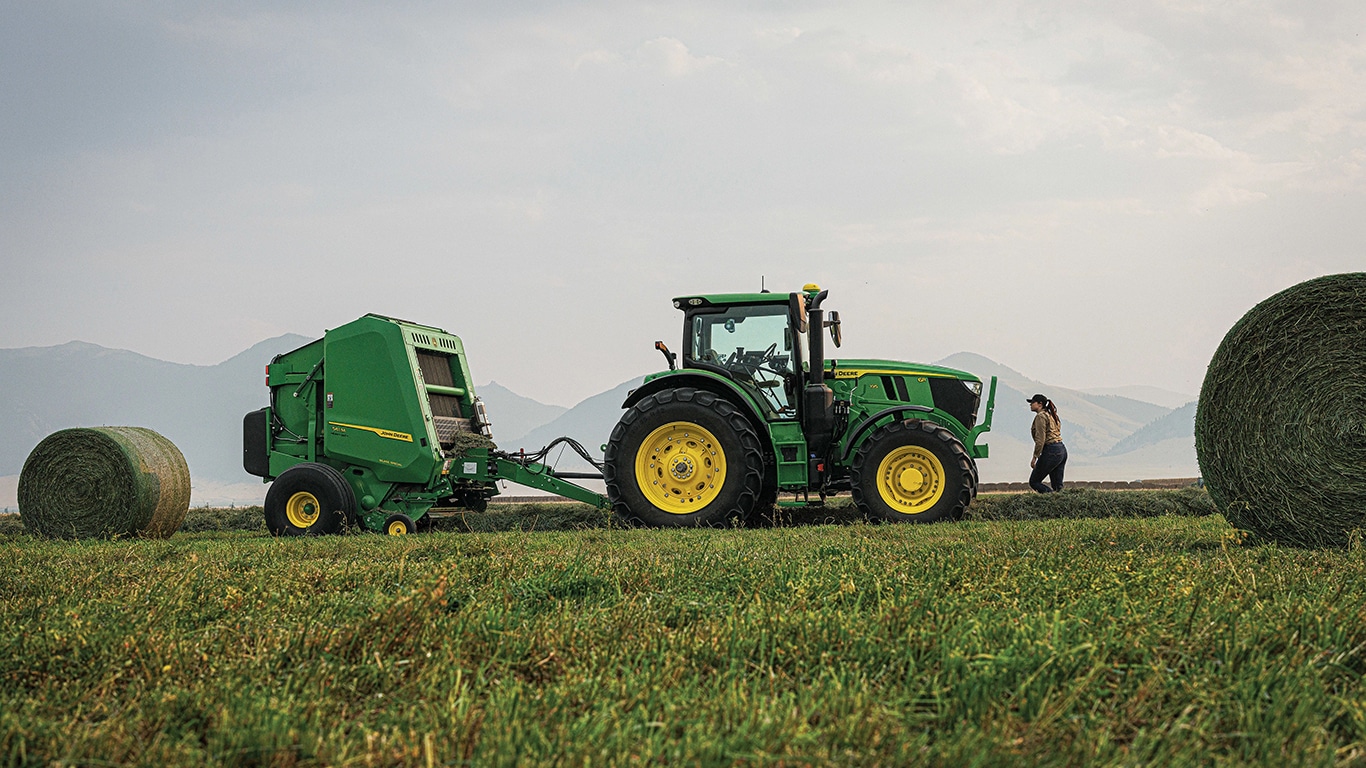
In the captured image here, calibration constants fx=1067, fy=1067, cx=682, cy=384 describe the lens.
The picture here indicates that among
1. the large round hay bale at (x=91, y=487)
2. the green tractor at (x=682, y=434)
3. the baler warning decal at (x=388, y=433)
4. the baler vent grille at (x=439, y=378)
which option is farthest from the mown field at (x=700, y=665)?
the baler vent grille at (x=439, y=378)

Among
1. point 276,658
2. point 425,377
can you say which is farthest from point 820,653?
point 425,377

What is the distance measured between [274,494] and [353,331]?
1.91 meters

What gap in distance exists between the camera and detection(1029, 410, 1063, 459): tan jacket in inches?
575

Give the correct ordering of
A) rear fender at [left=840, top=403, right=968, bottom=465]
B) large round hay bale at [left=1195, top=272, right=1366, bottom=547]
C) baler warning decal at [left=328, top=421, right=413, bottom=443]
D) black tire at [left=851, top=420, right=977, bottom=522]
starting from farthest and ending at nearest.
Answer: baler warning decal at [left=328, top=421, right=413, bottom=443]
rear fender at [left=840, top=403, right=968, bottom=465]
black tire at [left=851, top=420, right=977, bottom=522]
large round hay bale at [left=1195, top=272, right=1366, bottom=547]

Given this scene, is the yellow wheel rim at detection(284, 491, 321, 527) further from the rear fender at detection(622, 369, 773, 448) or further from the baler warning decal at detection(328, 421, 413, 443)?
the rear fender at detection(622, 369, 773, 448)

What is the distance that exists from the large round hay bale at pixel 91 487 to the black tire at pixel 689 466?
4858 mm

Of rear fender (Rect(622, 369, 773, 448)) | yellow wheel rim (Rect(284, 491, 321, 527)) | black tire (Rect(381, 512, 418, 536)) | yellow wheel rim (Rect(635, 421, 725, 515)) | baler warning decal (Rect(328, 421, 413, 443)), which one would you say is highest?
rear fender (Rect(622, 369, 773, 448))

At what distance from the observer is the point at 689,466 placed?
10.8 meters

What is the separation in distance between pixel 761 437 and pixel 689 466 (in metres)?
0.79

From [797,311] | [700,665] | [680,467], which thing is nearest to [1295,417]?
[797,311]

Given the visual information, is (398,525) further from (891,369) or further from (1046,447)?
(1046,447)

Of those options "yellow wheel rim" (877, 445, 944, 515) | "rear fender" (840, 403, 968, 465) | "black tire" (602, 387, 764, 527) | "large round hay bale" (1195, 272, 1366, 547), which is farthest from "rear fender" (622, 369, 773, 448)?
"large round hay bale" (1195, 272, 1366, 547)

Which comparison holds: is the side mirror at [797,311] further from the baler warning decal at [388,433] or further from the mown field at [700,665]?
the mown field at [700,665]

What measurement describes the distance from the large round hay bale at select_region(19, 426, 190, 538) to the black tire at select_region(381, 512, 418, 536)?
249 centimetres
